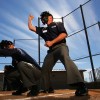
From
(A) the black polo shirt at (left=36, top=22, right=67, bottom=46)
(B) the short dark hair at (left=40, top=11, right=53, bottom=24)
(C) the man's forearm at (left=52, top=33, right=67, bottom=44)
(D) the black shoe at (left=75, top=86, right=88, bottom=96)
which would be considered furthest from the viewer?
(B) the short dark hair at (left=40, top=11, right=53, bottom=24)

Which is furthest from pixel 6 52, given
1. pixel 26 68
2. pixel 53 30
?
pixel 53 30

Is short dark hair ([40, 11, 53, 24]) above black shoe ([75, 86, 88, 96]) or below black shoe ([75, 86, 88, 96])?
above

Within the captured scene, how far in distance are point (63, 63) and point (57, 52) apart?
0.24 m

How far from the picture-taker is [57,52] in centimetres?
316

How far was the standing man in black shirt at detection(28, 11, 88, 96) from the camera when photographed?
9.10 feet

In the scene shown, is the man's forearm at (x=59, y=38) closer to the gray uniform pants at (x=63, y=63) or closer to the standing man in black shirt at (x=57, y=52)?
the standing man in black shirt at (x=57, y=52)

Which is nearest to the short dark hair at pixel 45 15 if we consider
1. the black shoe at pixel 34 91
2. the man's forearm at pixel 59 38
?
the man's forearm at pixel 59 38

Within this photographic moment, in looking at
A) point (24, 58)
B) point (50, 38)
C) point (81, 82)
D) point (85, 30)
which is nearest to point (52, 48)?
point (50, 38)

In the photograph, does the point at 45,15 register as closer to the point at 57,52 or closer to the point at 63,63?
the point at 57,52

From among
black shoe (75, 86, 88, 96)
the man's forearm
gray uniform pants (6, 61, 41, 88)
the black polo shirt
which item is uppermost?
the black polo shirt

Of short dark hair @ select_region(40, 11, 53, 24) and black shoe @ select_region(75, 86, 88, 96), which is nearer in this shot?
black shoe @ select_region(75, 86, 88, 96)

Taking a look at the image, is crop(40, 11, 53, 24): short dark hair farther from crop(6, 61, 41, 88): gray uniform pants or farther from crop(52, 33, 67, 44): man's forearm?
crop(6, 61, 41, 88): gray uniform pants

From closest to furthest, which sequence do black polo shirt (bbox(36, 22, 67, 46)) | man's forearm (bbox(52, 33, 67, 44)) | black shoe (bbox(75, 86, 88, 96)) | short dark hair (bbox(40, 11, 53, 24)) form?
black shoe (bbox(75, 86, 88, 96)), man's forearm (bbox(52, 33, 67, 44)), black polo shirt (bbox(36, 22, 67, 46)), short dark hair (bbox(40, 11, 53, 24))

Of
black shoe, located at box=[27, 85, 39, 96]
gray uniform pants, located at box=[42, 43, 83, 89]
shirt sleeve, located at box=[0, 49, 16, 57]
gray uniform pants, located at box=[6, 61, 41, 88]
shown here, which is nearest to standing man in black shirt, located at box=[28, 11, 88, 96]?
gray uniform pants, located at box=[42, 43, 83, 89]
